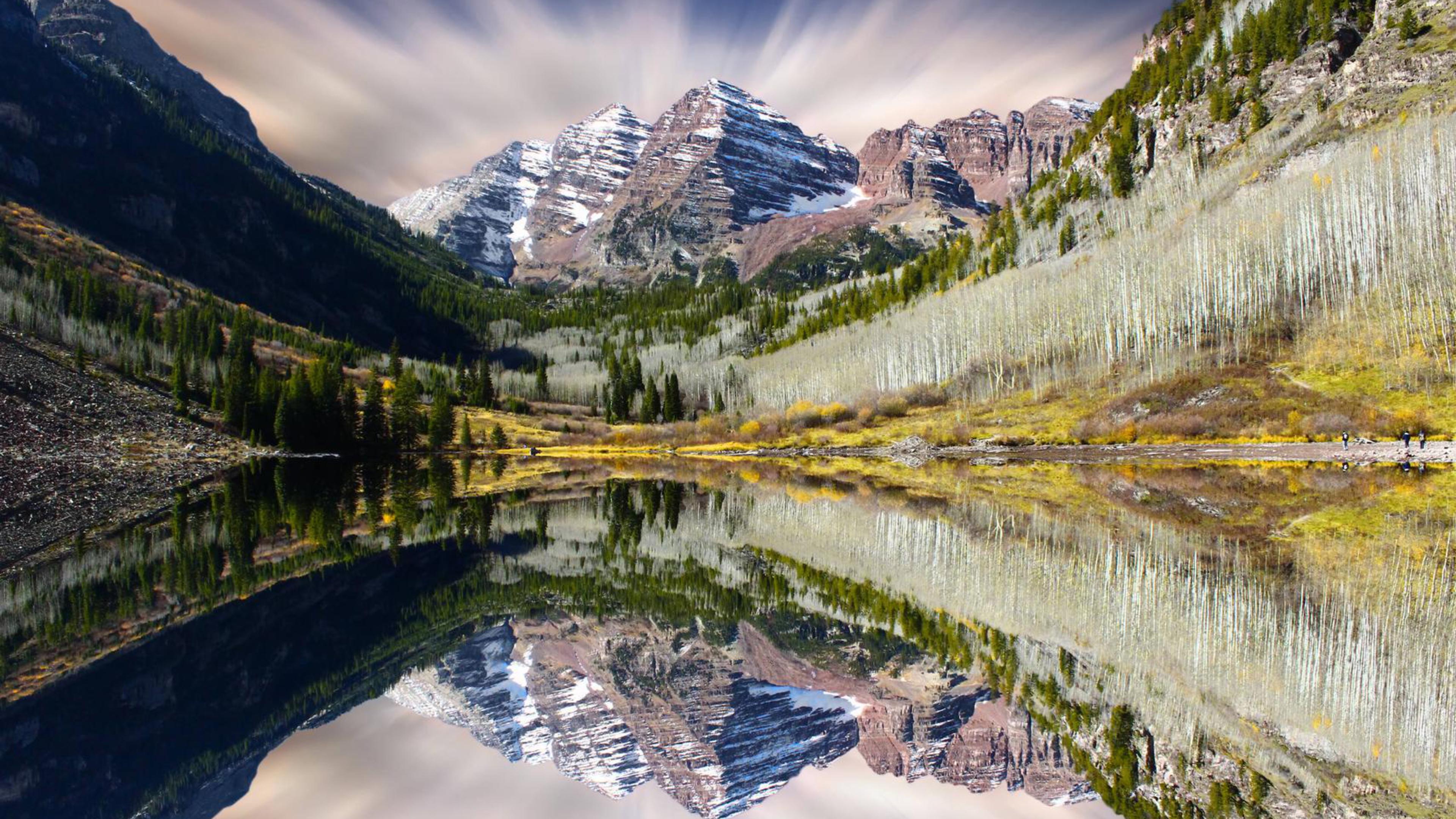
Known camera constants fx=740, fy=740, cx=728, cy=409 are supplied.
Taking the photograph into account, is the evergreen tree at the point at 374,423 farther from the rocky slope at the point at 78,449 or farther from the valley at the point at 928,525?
the rocky slope at the point at 78,449

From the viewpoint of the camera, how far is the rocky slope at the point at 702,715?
9.52m

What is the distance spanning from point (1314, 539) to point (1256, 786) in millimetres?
11733

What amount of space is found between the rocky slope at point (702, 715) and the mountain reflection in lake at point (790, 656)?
0.24 ft

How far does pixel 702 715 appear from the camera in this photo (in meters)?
13.2

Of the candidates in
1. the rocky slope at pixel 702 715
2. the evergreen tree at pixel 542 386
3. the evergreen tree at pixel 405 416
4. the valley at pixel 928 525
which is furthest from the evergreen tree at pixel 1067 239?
the evergreen tree at pixel 542 386

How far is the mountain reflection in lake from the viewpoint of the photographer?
784cm

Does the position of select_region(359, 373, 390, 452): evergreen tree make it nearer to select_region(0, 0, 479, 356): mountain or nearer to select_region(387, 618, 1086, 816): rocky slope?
select_region(387, 618, 1086, 816): rocky slope

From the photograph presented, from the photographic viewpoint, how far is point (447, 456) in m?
87.2

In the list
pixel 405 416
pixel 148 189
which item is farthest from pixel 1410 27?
pixel 148 189

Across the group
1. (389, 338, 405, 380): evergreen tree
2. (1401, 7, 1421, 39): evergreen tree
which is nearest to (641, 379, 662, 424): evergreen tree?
(389, 338, 405, 380): evergreen tree

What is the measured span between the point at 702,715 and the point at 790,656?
1.93 metres

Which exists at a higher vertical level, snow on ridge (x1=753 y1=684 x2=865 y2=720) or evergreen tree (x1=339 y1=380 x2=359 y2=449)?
evergreen tree (x1=339 y1=380 x2=359 y2=449)

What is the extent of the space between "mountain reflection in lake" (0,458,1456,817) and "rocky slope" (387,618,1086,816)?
7 cm

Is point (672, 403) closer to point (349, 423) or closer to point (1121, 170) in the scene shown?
point (349, 423)
